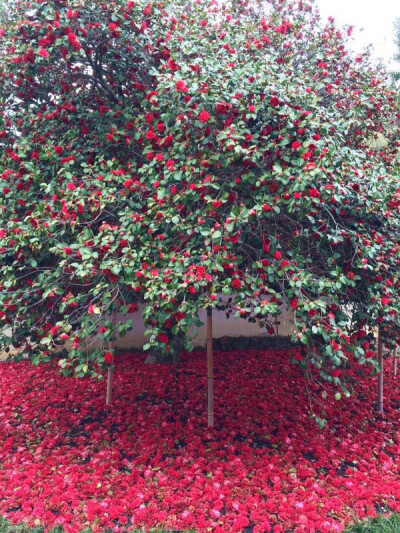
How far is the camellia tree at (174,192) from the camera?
2.38 meters

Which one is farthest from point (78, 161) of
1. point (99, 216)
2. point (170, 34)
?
point (170, 34)

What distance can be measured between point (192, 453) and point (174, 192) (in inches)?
68.9

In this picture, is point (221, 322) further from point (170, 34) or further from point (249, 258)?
point (170, 34)

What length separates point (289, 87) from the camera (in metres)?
2.49

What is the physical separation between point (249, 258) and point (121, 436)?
5.51 feet

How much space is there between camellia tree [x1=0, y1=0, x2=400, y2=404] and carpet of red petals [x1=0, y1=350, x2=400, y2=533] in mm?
672

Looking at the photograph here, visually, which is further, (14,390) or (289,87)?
(14,390)

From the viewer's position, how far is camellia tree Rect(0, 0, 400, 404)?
2383 mm

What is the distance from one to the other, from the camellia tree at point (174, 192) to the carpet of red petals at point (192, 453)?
67 centimetres

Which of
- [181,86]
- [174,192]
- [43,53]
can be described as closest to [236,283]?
[174,192]

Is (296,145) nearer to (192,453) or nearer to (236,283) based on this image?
(236,283)

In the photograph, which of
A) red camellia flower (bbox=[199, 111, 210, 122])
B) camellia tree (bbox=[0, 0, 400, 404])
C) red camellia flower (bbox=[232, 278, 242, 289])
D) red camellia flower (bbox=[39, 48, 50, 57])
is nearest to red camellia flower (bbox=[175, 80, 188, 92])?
camellia tree (bbox=[0, 0, 400, 404])

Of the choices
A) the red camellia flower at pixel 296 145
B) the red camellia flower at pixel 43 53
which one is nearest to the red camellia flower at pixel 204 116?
the red camellia flower at pixel 296 145

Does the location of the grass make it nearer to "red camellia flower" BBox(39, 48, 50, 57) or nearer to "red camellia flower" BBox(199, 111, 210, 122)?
"red camellia flower" BBox(199, 111, 210, 122)
